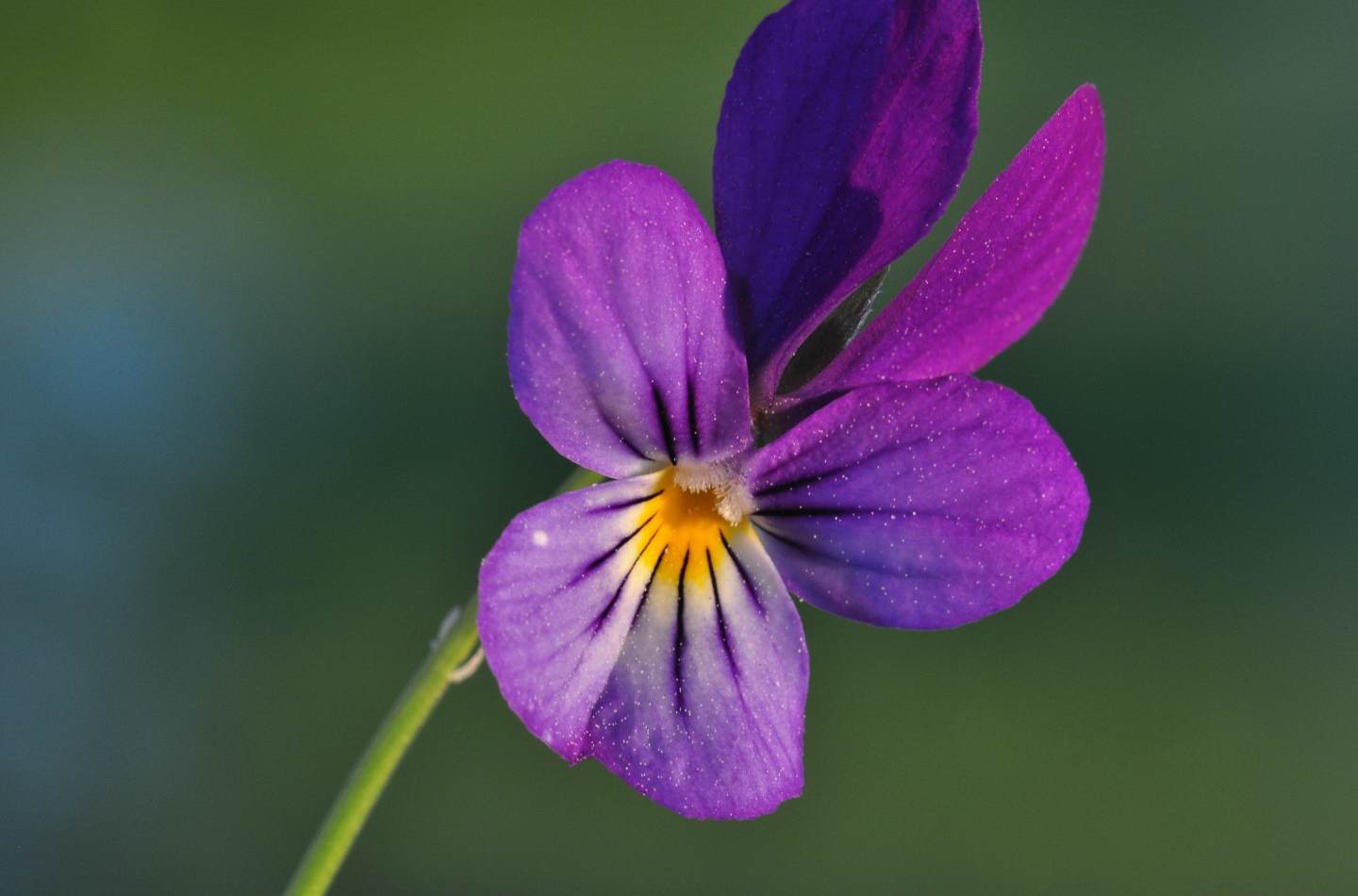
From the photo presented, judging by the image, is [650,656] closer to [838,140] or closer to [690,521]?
[690,521]

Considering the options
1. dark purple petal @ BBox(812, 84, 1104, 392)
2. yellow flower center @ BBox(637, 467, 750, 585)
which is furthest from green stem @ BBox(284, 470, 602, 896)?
dark purple petal @ BBox(812, 84, 1104, 392)

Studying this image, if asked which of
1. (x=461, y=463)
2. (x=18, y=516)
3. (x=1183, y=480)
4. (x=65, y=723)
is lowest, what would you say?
(x=1183, y=480)

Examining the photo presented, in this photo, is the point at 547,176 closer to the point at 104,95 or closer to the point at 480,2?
the point at 480,2

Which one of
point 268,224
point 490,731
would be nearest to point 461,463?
point 490,731

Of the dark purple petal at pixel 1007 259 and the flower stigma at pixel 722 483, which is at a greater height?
the dark purple petal at pixel 1007 259

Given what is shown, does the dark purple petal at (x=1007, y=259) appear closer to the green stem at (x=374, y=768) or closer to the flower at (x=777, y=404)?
the flower at (x=777, y=404)

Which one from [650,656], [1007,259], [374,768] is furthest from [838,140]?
[374,768]

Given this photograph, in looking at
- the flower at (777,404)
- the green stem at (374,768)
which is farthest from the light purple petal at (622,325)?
the green stem at (374,768)
